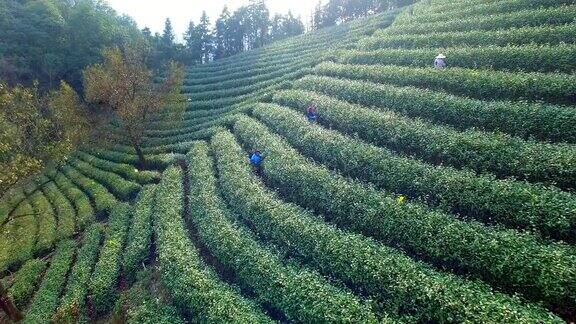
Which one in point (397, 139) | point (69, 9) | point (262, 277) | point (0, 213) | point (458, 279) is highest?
point (69, 9)

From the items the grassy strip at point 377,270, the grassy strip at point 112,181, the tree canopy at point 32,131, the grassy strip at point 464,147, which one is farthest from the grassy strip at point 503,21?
the tree canopy at point 32,131

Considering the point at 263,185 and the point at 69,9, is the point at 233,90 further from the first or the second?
the point at 69,9

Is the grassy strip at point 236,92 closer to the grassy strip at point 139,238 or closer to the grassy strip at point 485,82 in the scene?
the grassy strip at point 485,82

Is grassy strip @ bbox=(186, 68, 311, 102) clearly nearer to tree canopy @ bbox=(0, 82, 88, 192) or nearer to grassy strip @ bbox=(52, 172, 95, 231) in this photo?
tree canopy @ bbox=(0, 82, 88, 192)

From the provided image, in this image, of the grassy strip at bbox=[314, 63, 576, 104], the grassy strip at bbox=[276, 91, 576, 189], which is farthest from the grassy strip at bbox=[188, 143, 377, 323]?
the grassy strip at bbox=[314, 63, 576, 104]

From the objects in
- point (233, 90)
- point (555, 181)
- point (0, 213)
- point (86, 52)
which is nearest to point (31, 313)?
point (0, 213)
